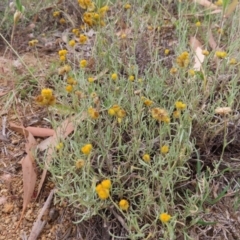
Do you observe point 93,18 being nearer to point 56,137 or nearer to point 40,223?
point 56,137

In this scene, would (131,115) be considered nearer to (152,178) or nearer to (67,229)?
(152,178)

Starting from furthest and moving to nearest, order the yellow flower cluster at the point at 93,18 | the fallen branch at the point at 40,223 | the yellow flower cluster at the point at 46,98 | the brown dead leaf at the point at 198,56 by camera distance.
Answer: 1. the brown dead leaf at the point at 198,56
2. the yellow flower cluster at the point at 93,18
3. the fallen branch at the point at 40,223
4. the yellow flower cluster at the point at 46,98

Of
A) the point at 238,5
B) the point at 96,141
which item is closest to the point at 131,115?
the point at 96,141

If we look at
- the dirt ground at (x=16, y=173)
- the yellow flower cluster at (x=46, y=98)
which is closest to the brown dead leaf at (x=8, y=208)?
the dirt ground at (x=16, y=173)

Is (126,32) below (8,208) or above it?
above

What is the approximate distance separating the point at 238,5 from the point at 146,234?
43.7 inches

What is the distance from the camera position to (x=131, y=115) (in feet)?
4.55

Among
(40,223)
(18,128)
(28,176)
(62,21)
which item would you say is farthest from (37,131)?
(62,21)

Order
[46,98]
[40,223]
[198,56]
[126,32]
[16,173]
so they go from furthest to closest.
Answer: [126,32] → [198,56] → [16,173] → [40,223] → [46,98]

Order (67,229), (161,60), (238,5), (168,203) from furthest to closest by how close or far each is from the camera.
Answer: (238,5), (161,60), (67,229), (168,203)

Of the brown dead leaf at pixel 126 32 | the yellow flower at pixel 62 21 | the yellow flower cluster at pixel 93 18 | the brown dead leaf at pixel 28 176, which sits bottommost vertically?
the brown dead leaf at pixel 28 176

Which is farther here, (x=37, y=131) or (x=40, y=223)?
(x=37, y=131)

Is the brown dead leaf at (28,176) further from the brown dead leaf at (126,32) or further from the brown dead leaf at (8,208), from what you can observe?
the brown dead leaf at (126,32)

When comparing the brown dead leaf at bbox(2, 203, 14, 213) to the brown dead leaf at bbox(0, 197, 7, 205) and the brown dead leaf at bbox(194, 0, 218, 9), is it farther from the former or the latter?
the brown dead leaf at bbox(194, 0, 218, 9)
